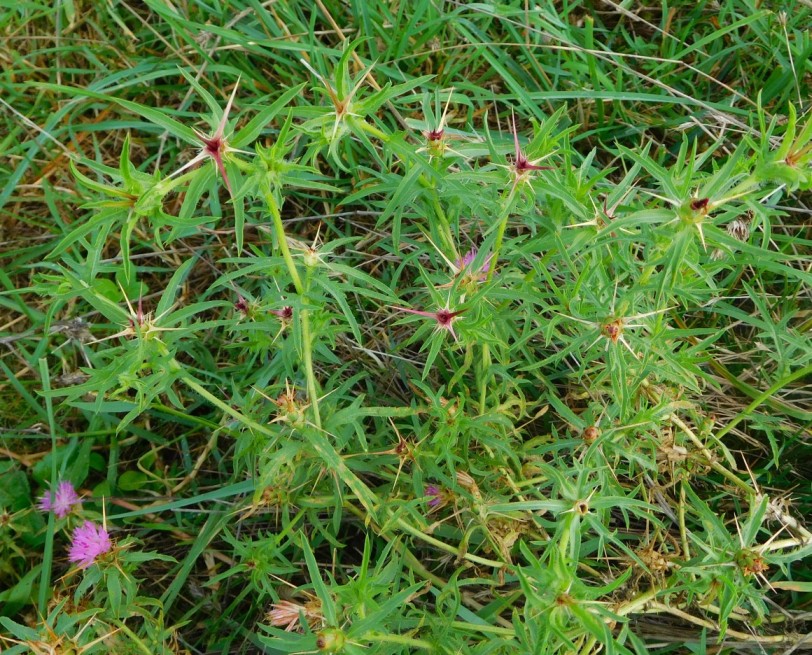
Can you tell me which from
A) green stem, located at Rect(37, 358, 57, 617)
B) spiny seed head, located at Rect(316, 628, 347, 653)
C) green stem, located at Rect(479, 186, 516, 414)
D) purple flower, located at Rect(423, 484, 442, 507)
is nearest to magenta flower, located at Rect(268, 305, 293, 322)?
green stem, located at Rect(479, 186, 516, 414)

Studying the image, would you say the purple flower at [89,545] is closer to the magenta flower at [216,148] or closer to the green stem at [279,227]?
the green stem at [279,227]

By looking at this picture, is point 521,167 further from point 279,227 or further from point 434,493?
point 434,493

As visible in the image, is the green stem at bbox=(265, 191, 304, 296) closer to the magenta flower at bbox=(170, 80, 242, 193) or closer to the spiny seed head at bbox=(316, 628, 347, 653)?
the magenta flower at bbox=(170, 80, 242, 193)

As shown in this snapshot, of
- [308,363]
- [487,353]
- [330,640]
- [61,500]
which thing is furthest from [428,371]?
[61,500]

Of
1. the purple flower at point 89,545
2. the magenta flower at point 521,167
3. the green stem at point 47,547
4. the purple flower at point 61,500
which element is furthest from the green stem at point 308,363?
the purple flower at point 61,500

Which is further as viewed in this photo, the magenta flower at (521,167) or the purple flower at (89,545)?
the purple flower at (89,545)
